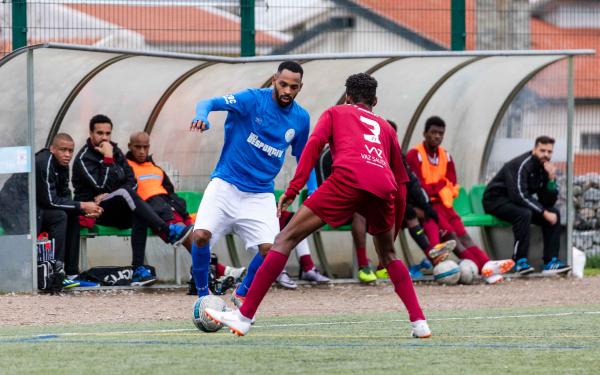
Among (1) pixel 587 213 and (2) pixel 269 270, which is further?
(1) pixel 587 213

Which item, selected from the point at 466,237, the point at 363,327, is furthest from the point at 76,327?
the point at 466,237

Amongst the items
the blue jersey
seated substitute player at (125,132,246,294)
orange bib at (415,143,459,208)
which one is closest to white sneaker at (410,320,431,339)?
the blue jersey

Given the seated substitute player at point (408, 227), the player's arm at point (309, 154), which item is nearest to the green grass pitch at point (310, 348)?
the player's arm at point (309, 154)

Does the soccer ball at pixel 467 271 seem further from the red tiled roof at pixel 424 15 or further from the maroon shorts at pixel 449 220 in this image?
the red tiled roof at pixel 424 15

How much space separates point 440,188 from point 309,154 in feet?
20.4

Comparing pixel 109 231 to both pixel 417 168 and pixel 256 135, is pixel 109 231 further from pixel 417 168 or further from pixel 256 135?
pixel 256 135

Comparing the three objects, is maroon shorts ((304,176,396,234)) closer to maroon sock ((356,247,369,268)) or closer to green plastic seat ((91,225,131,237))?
green plastic seat ((91,225,131,237))

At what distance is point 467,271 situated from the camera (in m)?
13.1

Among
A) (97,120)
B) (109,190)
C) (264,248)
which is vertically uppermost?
(97,120)

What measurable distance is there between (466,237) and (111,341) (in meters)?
6.89

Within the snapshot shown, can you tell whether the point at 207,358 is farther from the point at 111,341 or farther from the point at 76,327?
the point at 76,327

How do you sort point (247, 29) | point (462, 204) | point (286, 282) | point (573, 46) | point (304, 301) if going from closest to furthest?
point (304, 301) < point (286, 282) < point (247, 29) < point (462, 204) < point (573, 46)

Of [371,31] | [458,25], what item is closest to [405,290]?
[458,25]

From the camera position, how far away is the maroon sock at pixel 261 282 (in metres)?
7.41
